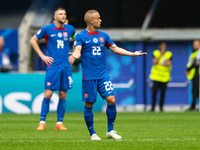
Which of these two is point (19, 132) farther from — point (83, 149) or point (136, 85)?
point (136, 85)

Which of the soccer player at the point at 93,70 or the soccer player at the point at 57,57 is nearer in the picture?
the soccer player at the point at 93,70

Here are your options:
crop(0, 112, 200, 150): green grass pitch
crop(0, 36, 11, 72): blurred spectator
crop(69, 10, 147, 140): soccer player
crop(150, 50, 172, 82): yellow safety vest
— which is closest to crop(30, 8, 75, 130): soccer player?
crop(0, 112, 200, 150): green grass pitch

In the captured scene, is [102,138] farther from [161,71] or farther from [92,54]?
[161,71]

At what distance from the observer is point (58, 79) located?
10.5 metres

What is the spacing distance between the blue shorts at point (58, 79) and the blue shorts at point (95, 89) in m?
2.37

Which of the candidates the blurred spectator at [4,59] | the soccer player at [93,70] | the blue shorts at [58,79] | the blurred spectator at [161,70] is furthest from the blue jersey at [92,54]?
the blurred spectator at [4,59]

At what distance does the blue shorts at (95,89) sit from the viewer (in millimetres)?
8128

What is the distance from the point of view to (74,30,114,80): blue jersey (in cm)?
820

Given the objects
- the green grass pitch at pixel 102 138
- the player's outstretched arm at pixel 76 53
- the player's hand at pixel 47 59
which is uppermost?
the player's outstretched arm at pixel 76 53

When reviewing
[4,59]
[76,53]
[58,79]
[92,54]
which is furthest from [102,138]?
[4,59]

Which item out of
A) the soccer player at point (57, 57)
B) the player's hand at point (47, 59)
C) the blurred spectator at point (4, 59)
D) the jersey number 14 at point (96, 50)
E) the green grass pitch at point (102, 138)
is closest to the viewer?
the green grass pitch at point (102, 138)

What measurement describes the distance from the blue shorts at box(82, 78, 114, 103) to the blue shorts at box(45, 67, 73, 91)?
2.37 meters

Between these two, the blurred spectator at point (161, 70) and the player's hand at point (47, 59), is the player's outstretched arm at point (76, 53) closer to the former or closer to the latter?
the player's hand at point (47, 59)

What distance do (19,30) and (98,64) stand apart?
13807 millimetres
